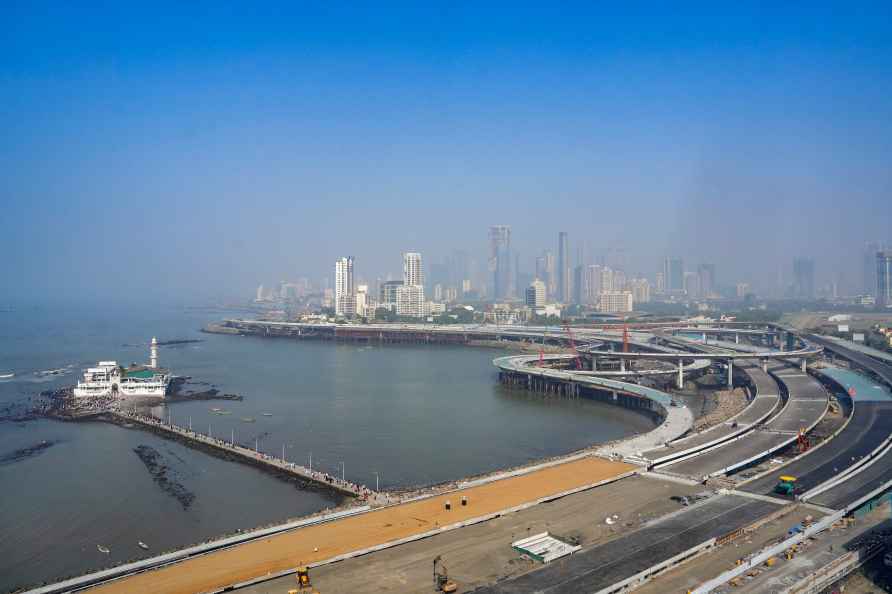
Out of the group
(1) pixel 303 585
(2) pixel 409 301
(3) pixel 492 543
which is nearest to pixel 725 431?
(3) pixel 492 543

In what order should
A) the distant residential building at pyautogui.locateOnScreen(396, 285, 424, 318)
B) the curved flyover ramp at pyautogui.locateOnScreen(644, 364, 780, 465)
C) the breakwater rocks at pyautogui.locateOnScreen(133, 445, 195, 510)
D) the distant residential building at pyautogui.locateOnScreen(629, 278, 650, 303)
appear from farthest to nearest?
the distant residential building at pyautogui.locateOnScreen(629, 278, 650, 303), the distant residential building at pyautogui.locateOnScreen(396, 285, 424, 318), the curved flyover ramp at pyautogui.locateOnScreen(644, 364, 780, 465), the breakwater rocks at pyautogui.locateOnScreen(133, 445, 195, 510)

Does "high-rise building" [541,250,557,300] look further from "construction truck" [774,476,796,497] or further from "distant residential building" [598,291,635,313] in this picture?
"construction truck" [774,476,796,497]

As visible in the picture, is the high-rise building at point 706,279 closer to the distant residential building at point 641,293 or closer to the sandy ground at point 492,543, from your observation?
the distant residential building at point 641,293

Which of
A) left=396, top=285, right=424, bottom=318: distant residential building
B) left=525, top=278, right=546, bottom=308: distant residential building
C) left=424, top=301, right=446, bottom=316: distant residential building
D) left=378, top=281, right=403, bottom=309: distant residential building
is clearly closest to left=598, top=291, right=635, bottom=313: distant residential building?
left=525, top=278, right=546, bottom=308: distant residential building

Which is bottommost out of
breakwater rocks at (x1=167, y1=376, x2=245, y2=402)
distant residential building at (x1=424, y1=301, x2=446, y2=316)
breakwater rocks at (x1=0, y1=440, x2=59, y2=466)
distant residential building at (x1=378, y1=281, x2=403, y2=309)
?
breakwater rocks at (x1=0, y1=440, x2=59, y2=466)

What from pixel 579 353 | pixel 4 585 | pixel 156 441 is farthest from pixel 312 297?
pixel 4 585

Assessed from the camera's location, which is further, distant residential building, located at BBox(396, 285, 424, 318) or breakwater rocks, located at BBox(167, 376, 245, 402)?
distant residential building, located at BBox(396, 285, 424, 318)

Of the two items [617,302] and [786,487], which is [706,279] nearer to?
[617,302]
